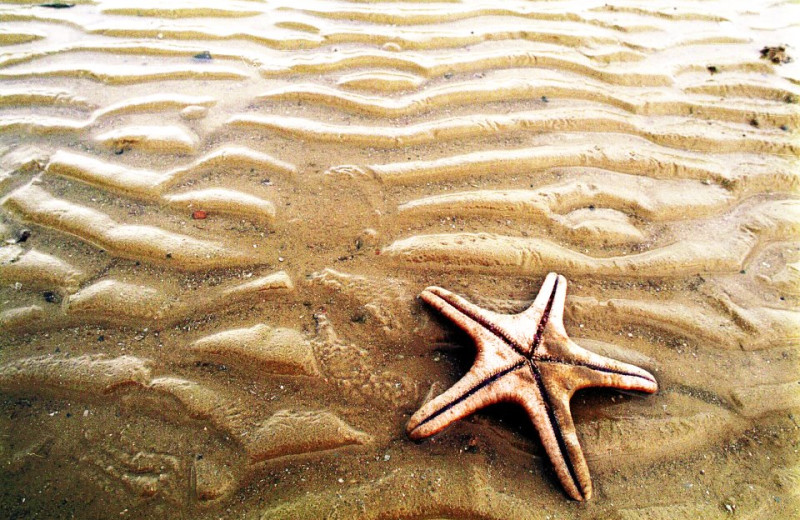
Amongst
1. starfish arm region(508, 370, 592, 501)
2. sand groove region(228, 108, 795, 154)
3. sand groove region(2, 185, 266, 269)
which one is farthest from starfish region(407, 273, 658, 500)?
sand groove region(228, 108, 795, 154)

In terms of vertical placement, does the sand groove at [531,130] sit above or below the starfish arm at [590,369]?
above

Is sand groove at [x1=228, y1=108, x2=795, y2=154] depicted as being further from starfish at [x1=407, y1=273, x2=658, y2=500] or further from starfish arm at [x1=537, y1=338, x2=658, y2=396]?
starfish arm at [x1=537, y1=338, x2=658, y2=396]

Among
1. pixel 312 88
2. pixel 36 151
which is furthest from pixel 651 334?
pixel 36 151

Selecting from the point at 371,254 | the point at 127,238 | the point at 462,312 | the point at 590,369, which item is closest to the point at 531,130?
the point at 371,254

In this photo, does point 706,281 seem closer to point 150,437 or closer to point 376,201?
point 376,201

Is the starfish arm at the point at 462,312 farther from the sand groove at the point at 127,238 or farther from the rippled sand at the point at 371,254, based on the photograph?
the sand groove at the point at 127,238

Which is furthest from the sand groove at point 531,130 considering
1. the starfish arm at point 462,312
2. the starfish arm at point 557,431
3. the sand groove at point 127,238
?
the starfish arm at point 557,431

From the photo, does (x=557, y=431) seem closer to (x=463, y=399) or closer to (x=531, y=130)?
(x=463, y=399)
